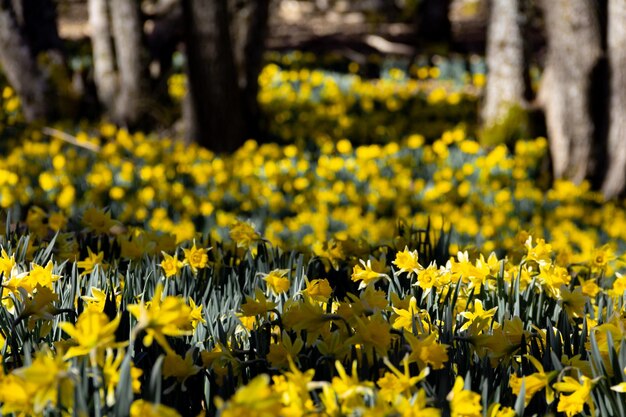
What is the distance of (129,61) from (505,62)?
338 centimetres

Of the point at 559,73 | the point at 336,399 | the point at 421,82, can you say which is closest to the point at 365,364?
the point at 336,399

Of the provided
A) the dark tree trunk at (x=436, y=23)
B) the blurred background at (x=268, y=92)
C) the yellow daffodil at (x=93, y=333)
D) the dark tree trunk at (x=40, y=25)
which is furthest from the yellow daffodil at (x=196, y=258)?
the dark tree trunk at (x=436, y=23)

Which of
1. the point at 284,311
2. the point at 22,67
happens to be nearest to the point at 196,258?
the point at 284,311

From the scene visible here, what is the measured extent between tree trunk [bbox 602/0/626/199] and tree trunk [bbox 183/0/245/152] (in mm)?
3096

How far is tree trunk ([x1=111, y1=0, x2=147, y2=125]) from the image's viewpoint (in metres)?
7.91

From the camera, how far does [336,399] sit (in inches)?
58.3

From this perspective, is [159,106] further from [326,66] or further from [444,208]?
[326,66]

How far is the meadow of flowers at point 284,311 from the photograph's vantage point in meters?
1.46

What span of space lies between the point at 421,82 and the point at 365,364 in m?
10.7

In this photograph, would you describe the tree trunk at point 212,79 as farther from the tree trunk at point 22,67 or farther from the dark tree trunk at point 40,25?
the dark tree trunk at point 40,25

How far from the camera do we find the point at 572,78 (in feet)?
23.6

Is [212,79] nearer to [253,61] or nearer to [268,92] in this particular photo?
[253,61]

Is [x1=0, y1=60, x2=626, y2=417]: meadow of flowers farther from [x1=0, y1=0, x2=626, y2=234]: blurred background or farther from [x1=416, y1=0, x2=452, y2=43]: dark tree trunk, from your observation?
[x1=416, y1=0, x2=452, y2=43]: dark tree trunk

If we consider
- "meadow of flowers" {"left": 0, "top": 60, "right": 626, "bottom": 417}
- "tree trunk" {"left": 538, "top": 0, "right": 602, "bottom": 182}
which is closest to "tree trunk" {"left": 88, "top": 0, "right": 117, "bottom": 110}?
"meadow of flowers" {"left": 0, "top": 60, "right": 626, "bottom": 417}
